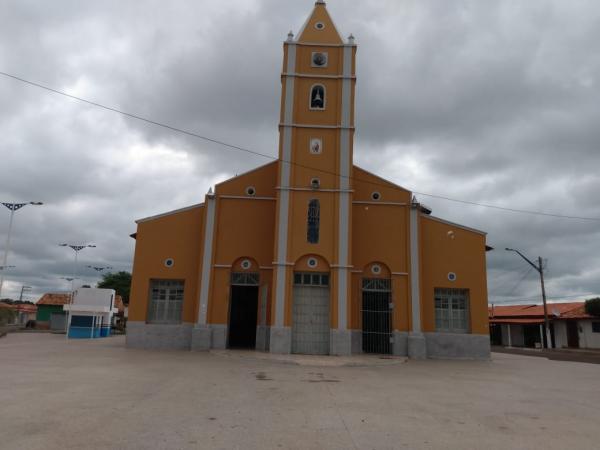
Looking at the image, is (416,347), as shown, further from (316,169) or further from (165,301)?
(165,301)

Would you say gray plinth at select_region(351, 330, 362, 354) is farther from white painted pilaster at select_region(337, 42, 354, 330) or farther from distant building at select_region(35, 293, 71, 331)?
distant building at select_region(35, 293, 71, 331)

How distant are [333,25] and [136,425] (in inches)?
842

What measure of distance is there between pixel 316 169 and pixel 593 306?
94.2 ft

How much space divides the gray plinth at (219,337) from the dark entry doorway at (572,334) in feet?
107

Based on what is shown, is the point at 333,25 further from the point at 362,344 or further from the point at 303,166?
the point at 362,344

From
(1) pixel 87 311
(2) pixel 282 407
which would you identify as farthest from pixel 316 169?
(1) pixel 87 311

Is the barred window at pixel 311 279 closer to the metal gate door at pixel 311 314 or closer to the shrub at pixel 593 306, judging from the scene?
the metal gate door at pixel 311 314

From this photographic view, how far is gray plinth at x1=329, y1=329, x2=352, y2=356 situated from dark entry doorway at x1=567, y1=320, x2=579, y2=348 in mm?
29471

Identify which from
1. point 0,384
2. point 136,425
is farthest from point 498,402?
point 0,384

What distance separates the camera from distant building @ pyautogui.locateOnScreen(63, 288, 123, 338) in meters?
32.7

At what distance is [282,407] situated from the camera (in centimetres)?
944

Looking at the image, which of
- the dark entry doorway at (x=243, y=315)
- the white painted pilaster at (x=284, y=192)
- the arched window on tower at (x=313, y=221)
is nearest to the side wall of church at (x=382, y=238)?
the arched window on tower at (x=313, y=221)

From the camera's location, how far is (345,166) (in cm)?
2223

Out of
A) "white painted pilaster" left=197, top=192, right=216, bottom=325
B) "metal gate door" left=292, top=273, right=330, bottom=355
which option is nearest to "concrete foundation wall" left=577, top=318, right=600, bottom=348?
"metal gate door" left=292, top=273, right=330, bottom=355
